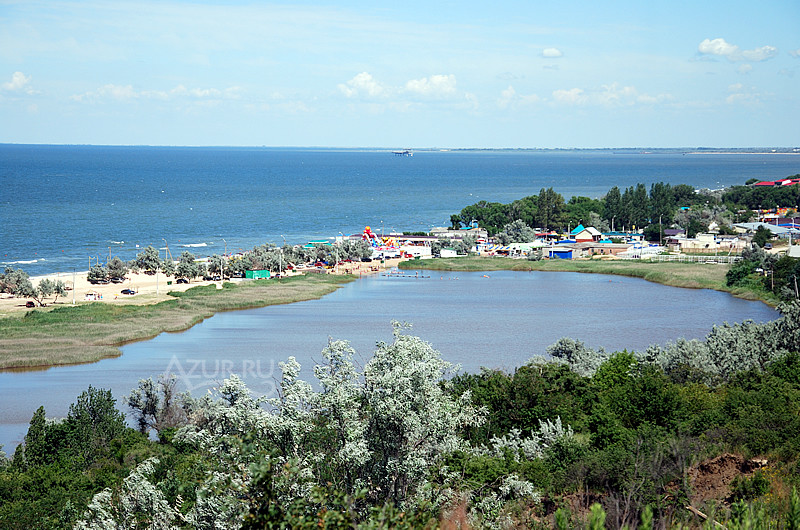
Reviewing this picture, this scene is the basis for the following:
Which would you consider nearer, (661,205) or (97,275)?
(97,275)

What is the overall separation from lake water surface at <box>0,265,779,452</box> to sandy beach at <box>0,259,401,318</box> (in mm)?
5018

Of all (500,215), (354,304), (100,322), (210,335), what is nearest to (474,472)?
(210,335)

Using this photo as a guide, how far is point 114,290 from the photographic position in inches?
1785

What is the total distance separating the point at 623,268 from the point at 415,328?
24917 millimetres

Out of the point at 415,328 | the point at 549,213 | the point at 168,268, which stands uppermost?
the point at 549,213

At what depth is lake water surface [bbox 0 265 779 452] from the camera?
27281 mm

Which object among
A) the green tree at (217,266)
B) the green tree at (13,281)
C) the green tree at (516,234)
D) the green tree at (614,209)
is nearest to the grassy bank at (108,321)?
the green tree at (217,266)

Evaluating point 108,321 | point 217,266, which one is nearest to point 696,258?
point 217,266

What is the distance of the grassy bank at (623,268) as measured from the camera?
5003 centimetres

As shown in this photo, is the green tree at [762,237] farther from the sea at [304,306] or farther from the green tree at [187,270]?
the green tree at [187,270]

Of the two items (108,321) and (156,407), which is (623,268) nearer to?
(108,321)

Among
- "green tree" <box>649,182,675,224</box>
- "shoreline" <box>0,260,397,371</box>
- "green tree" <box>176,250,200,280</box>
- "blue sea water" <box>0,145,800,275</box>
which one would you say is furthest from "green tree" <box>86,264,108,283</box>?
"green tree" <box>649,182,675,224</box>

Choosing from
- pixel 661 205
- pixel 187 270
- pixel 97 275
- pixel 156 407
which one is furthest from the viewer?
pixel 661 205

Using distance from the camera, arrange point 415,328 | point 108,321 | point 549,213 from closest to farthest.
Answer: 1. point 108,321
2. point 415,328
3. point 549,213
